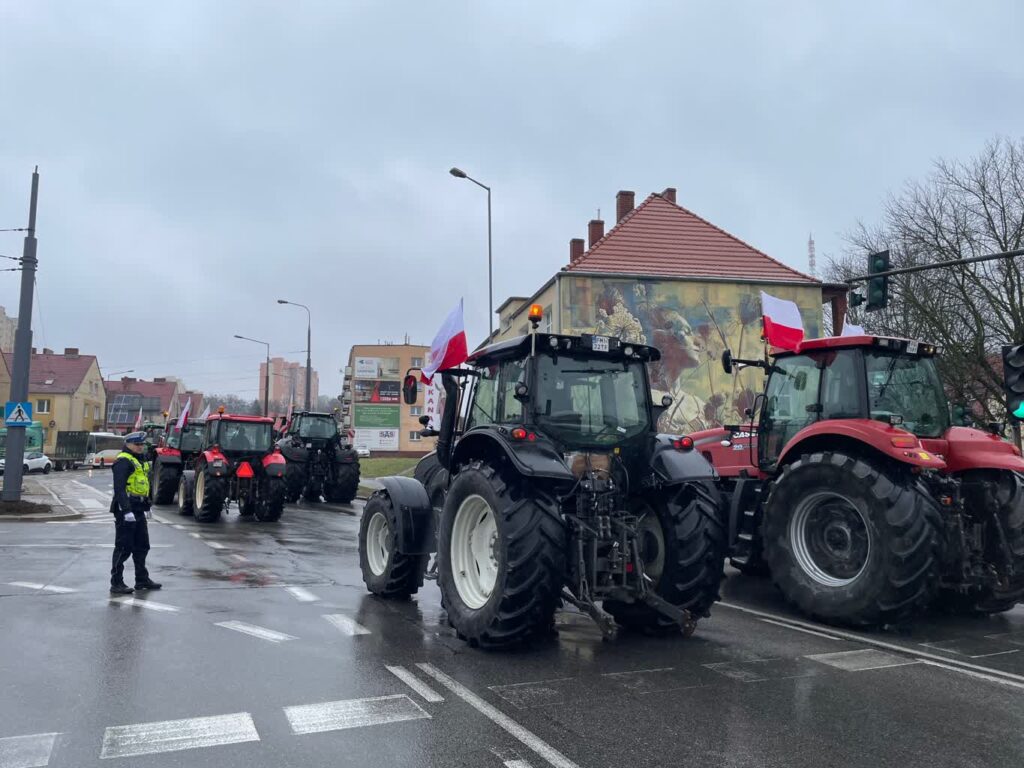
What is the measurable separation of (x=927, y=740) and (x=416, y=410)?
68.4 m

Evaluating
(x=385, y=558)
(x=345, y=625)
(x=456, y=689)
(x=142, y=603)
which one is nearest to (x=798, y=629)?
(x=456, y=689)

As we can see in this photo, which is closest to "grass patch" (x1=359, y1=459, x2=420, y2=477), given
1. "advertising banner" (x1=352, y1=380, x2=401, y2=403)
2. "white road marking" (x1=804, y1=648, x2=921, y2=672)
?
"advertising banner" (x1=352, y1=380, x2=401, y2=403)

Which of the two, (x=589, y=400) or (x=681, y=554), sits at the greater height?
(x=589, y=400)

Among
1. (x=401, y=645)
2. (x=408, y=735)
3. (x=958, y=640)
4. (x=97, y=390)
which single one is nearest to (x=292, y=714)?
(x=408, y=735)

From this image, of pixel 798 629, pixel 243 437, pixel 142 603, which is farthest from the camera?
pixel 243 437

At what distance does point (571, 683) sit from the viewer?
5367 mm

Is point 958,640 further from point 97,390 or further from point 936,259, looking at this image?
point 97,390

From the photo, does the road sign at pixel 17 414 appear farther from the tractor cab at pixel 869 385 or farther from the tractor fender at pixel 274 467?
the tractor cab at pixel 869 385

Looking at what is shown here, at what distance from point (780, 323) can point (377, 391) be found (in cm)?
5681

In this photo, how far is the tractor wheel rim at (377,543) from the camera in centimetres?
848

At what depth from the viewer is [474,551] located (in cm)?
682

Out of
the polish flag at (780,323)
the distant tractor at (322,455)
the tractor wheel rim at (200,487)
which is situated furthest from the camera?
the distant tractor at (322,455)

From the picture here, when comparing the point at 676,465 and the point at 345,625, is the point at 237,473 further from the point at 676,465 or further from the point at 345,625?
the point at 676,465

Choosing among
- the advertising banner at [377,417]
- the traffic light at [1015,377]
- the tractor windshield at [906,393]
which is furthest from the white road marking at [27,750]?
the advertising banner at [377,417]
